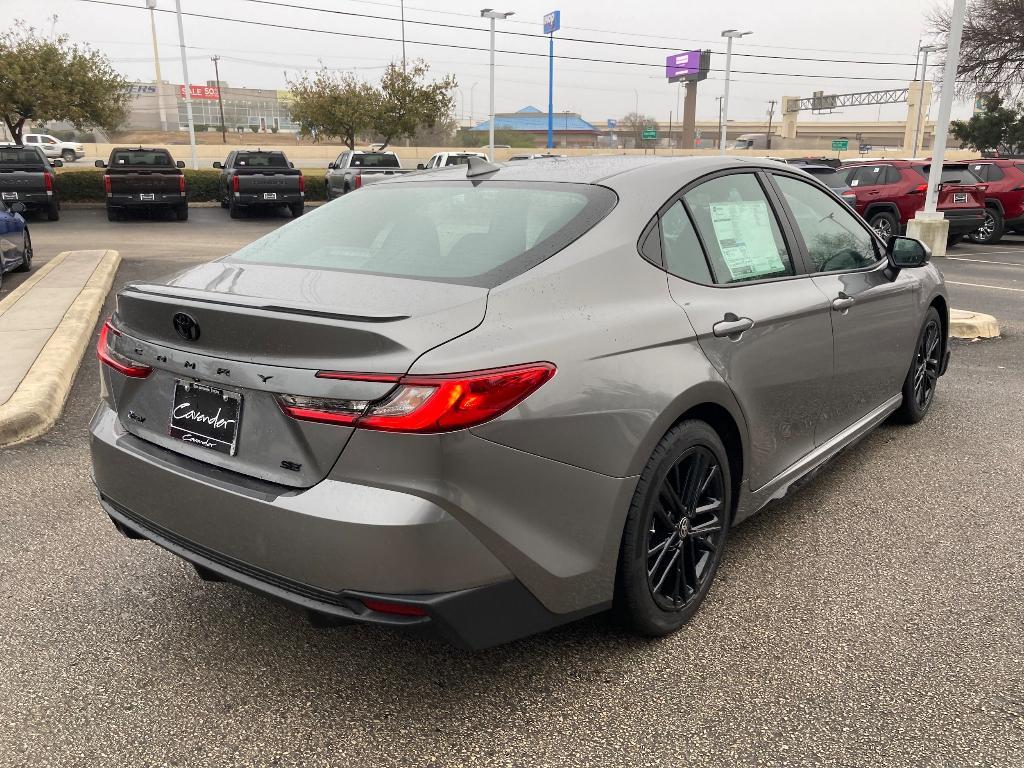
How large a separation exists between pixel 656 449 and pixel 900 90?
98.3 meters

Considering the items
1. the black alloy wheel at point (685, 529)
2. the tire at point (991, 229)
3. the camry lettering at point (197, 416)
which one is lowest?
the tire at point (991, 229)

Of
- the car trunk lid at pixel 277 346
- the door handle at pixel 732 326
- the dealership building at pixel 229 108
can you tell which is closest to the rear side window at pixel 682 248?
the door handle at pixel 732 326

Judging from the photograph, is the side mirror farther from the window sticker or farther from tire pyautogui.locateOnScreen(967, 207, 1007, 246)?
tire pyautogui.locateOnScreen(967, 207, 1007, 246)

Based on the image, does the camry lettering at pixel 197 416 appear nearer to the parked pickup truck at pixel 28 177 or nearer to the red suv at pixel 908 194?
the red suv at pixel 908 194

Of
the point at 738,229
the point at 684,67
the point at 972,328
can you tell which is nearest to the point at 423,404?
the point at 738,229

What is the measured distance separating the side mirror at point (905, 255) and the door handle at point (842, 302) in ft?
2.40

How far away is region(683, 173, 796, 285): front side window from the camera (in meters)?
3.14

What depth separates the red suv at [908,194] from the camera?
16.2 m

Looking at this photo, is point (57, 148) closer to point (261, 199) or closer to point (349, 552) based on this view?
point (261, 199)

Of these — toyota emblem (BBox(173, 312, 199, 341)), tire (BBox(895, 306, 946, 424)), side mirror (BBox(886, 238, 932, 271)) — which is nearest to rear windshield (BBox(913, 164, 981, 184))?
tire (BBox(895, 306, 946, 424))

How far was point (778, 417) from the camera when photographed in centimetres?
327

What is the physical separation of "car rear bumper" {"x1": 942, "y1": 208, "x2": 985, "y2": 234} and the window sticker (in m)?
14.6

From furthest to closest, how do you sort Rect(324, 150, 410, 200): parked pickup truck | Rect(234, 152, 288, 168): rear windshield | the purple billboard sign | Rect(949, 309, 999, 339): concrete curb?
the purple billboard sign
Rect(234, 152, 288, 168): rear windshield
Rect(324, 150, 410, 200): parked pickup truck
Rect(949, 309, 999, 339): concrete curb

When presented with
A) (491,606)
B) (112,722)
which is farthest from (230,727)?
(491,606)
